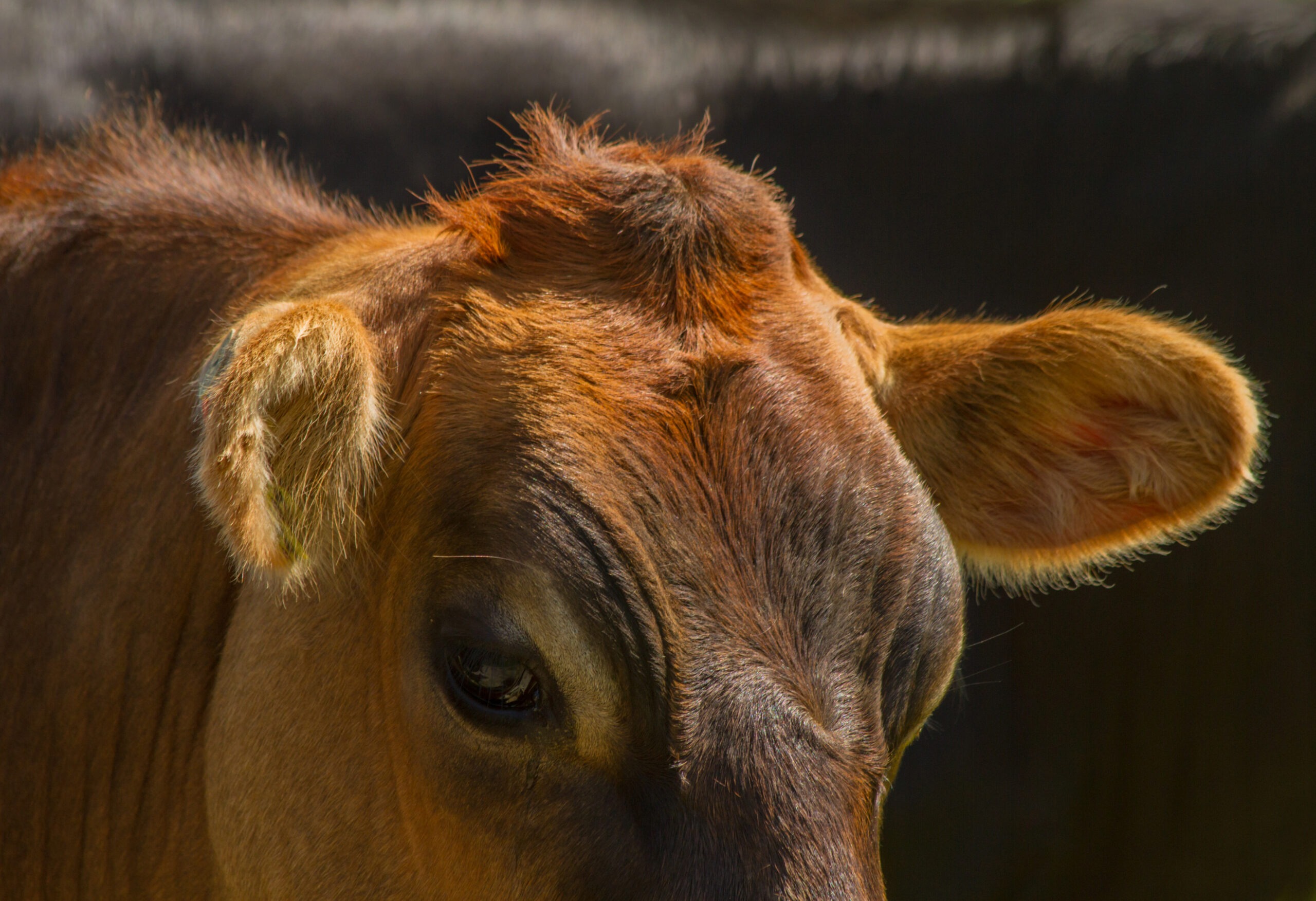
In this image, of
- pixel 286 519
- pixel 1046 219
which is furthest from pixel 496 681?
pixel 1046 219

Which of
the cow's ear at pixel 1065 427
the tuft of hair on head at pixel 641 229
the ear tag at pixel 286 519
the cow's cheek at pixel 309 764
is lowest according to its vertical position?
the cow's cheek at pixel 309 764

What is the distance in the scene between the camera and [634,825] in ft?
7.51

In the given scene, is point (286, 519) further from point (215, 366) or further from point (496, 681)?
point (496, 681)

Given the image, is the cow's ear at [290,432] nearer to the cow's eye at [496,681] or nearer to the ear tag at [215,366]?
the ear tag at [215,366]

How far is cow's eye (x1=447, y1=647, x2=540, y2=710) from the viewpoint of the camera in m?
2.37

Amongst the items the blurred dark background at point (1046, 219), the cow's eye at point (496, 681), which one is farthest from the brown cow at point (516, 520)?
the blurred dark background at point (1046, 219)

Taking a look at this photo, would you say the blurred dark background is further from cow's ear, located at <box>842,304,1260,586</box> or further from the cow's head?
the cow's head

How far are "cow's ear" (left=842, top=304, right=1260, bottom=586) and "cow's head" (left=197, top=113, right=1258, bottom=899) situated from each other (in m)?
0.01

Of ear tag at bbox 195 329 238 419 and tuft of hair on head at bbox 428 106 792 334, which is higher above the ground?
tuft of hair on head at bbox 428 106 792 334

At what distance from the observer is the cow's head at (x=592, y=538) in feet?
7.49

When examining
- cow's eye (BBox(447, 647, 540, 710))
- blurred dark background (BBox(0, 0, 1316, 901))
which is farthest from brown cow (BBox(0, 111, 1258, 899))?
blurred dark background (BBox(0, 0, 1316, 901))

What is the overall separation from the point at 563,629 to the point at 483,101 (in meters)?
4.12

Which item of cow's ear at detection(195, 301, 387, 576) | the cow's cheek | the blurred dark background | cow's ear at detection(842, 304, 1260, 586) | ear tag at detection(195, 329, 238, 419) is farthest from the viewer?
the blurred dark background

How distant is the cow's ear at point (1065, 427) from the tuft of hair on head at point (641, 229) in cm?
40
